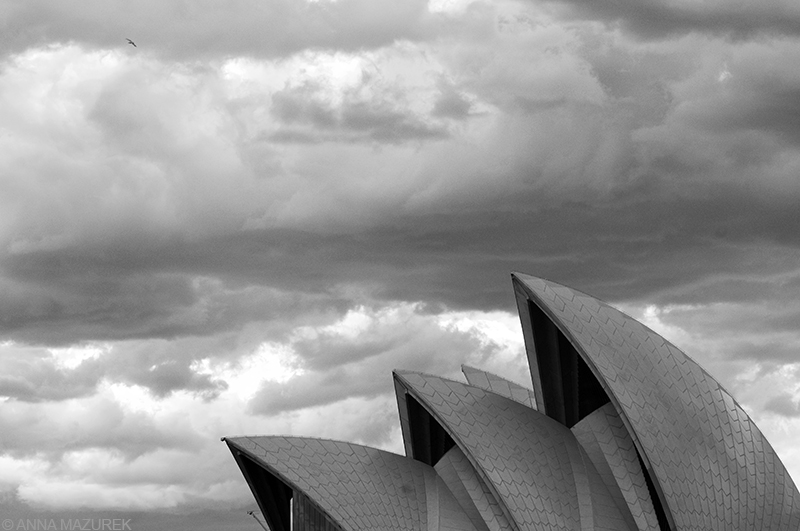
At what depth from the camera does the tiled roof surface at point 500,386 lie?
6769 centimetres

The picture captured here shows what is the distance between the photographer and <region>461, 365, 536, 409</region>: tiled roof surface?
222 ft

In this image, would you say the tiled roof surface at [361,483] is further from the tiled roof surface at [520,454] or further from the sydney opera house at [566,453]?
the tiled roof surface at [520,454]

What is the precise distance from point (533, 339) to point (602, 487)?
776 cm

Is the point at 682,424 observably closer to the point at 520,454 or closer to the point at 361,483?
the point at 520,454

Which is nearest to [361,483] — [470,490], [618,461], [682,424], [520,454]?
[470,490]

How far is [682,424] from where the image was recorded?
5641 centimetres

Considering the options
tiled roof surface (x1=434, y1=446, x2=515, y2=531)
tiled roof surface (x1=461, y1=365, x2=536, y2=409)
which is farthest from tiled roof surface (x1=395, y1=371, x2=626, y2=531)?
tiled roof surface (x1=461, y1=365, x2=536, y2=409)

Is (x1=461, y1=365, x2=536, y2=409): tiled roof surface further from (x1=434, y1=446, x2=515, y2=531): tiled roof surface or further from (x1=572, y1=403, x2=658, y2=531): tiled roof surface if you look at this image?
(x1=572, y1=403, x2=658, y2=531): tiled roof surface

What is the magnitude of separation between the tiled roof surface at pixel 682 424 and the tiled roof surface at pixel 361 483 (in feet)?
34.5

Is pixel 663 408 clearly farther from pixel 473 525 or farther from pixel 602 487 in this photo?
pixel 473 525

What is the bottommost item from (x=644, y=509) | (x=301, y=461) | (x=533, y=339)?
(x=644, y=509)

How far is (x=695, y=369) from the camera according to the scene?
196 ft

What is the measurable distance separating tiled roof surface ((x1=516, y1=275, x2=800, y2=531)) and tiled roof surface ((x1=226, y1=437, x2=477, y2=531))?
10511 millimetres

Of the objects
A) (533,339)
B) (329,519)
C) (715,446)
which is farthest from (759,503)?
(329,519)
